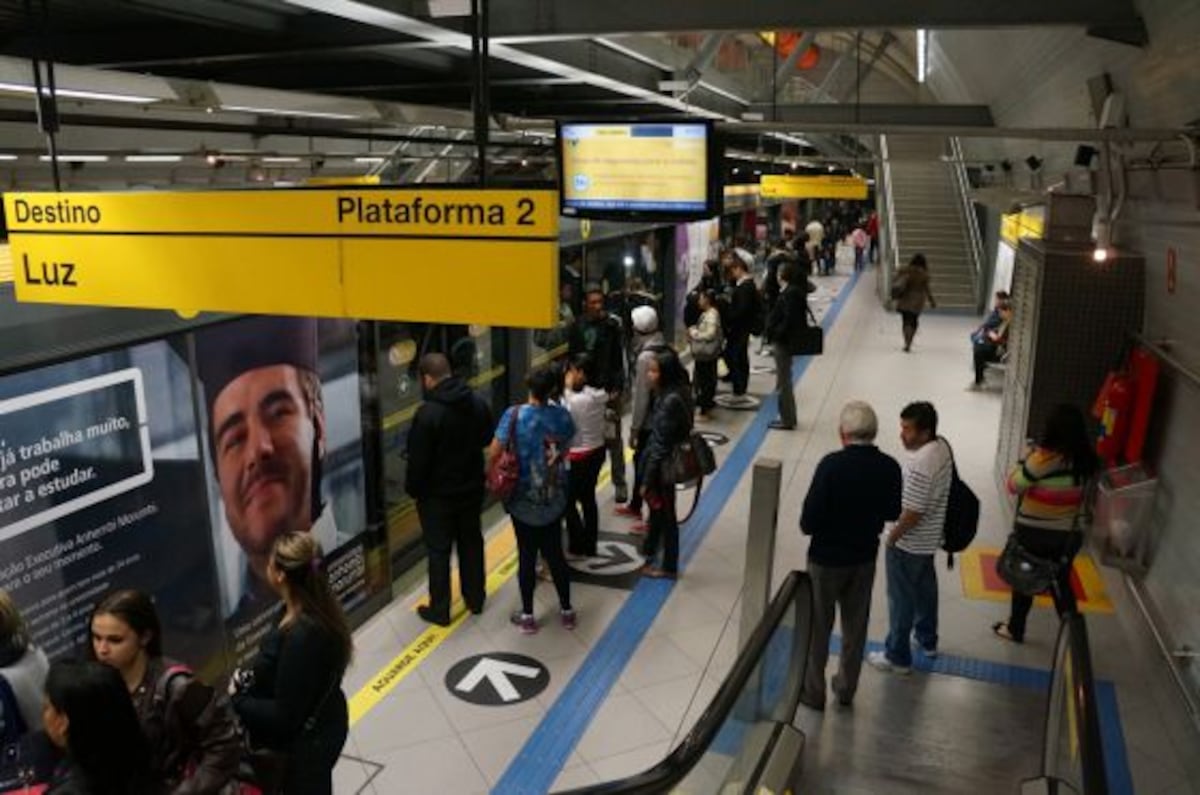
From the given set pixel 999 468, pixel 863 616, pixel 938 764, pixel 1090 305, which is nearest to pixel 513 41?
pixel 863 616

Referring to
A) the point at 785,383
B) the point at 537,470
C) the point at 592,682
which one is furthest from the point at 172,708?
the point at 785,383

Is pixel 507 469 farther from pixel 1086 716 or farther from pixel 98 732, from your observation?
pixel 1086 716

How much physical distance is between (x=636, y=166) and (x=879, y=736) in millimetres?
3125

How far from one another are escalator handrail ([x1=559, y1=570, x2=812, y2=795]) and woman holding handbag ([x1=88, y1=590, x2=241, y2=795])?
101cm

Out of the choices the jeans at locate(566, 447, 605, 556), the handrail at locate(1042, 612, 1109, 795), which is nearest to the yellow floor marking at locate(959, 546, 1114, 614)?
the handrail at locate(1042, 612, 1109, 795)

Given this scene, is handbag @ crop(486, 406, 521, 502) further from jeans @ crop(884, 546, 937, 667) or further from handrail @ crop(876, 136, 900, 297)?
handrail @ crop(876, 136, 900, 297)

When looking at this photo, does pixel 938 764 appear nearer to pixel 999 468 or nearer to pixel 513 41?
pixel 513 41

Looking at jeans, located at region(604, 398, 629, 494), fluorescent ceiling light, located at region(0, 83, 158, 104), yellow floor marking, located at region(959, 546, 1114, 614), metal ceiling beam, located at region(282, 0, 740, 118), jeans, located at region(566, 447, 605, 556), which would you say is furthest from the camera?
jeans, located at region(604, 398, 629, 494)

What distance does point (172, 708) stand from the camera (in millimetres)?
2729

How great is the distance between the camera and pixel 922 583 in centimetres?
509

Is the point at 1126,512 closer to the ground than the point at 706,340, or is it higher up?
closer to the ground

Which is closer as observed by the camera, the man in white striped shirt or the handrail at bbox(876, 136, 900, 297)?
the man in white striped shirt

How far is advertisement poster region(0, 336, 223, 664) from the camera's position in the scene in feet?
12.1

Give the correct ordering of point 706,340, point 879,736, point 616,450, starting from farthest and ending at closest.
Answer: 1. point 706,340
2. point 616,450
3. point 879,736
